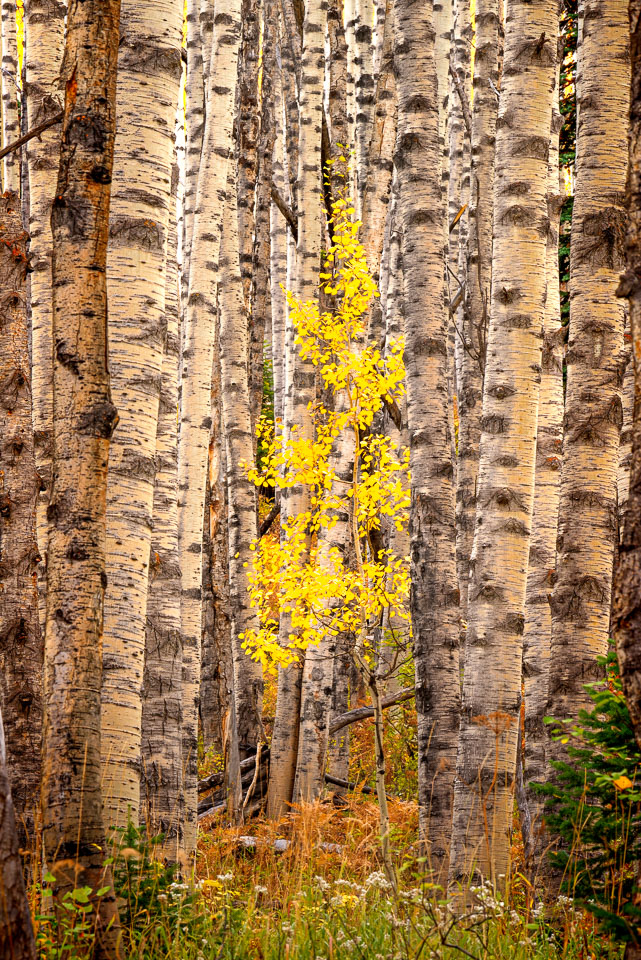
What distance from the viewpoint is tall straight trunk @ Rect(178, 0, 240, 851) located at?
6.57 m

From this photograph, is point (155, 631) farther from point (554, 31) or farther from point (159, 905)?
point (554, 31)

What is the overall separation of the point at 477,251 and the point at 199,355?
3.76 m

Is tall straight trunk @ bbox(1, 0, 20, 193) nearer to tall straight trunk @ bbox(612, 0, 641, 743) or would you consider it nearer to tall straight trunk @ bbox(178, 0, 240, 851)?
tall straight trunk @ bbox(178, 0, 240, 851)

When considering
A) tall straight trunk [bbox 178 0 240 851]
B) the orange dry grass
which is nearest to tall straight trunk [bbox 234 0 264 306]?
tall straight trunk [bbox 178 0 240 851]

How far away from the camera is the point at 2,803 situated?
2000 mm

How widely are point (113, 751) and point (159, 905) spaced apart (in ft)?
1.90

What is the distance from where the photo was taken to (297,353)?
816cm

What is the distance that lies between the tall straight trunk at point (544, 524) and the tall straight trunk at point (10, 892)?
348 cm

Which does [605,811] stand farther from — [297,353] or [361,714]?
[297,353]

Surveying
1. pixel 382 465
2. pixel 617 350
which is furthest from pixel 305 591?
pixel 617 350

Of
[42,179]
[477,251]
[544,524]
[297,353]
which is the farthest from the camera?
[477,251]

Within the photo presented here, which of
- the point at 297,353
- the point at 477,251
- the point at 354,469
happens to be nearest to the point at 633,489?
the point at 354,469

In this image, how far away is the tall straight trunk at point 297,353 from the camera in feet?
26.7

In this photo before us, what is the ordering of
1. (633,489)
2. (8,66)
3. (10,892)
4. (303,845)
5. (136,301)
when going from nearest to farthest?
1. (10,892)
2. (633,489)
3. (136,301)
4. (303,845)
5. (8,66)
